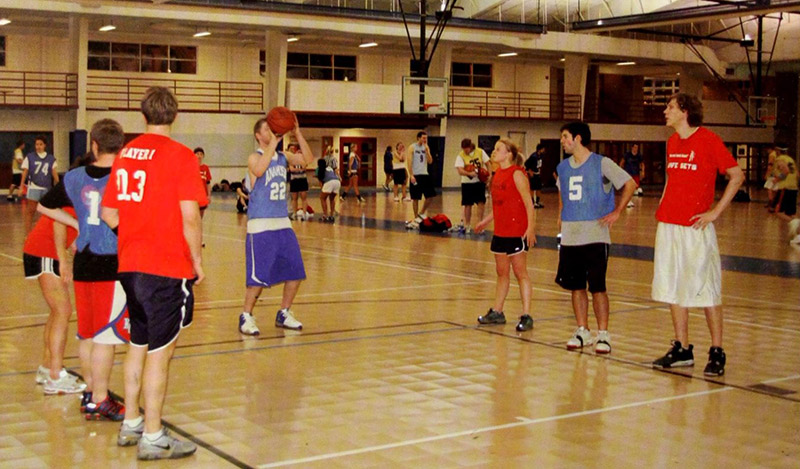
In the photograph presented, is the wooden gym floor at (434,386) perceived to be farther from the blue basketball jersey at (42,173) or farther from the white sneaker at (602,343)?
the blue basketball jersey at (42,173)

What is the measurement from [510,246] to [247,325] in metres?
2.60

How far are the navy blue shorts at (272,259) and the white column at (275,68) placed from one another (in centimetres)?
2902

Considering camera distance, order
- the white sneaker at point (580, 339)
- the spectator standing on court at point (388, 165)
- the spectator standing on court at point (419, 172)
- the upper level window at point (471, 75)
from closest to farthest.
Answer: the white sneaker at point (580, 339), the spectator standing on court at point (419, 172), the spectator standing on court at point (388, 165), the upper level window at point (471, 75)

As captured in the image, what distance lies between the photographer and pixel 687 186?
24.2ft

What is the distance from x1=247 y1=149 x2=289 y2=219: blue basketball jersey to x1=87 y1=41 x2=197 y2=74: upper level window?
3139 cm

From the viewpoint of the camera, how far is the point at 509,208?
9320 mm

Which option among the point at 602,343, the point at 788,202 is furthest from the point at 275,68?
the point at 602,343

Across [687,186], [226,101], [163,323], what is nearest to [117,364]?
[163,323]

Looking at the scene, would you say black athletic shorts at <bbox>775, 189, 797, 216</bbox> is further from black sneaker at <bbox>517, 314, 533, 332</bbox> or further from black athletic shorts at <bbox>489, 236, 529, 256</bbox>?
black sneaker at <bbox>517, 314, 533, 332</bbox>

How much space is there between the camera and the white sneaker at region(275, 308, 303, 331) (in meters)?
9.08

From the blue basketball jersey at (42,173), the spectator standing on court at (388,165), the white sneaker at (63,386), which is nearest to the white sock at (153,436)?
the white sneaker at (63,386)

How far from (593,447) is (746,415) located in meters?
1.34

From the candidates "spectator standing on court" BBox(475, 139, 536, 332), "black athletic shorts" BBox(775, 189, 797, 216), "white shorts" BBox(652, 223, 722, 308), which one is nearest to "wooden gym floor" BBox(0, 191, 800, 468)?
"spectator standing on court" BBox(475, 139, 536, 332)

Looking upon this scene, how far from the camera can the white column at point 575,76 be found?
147 feet
